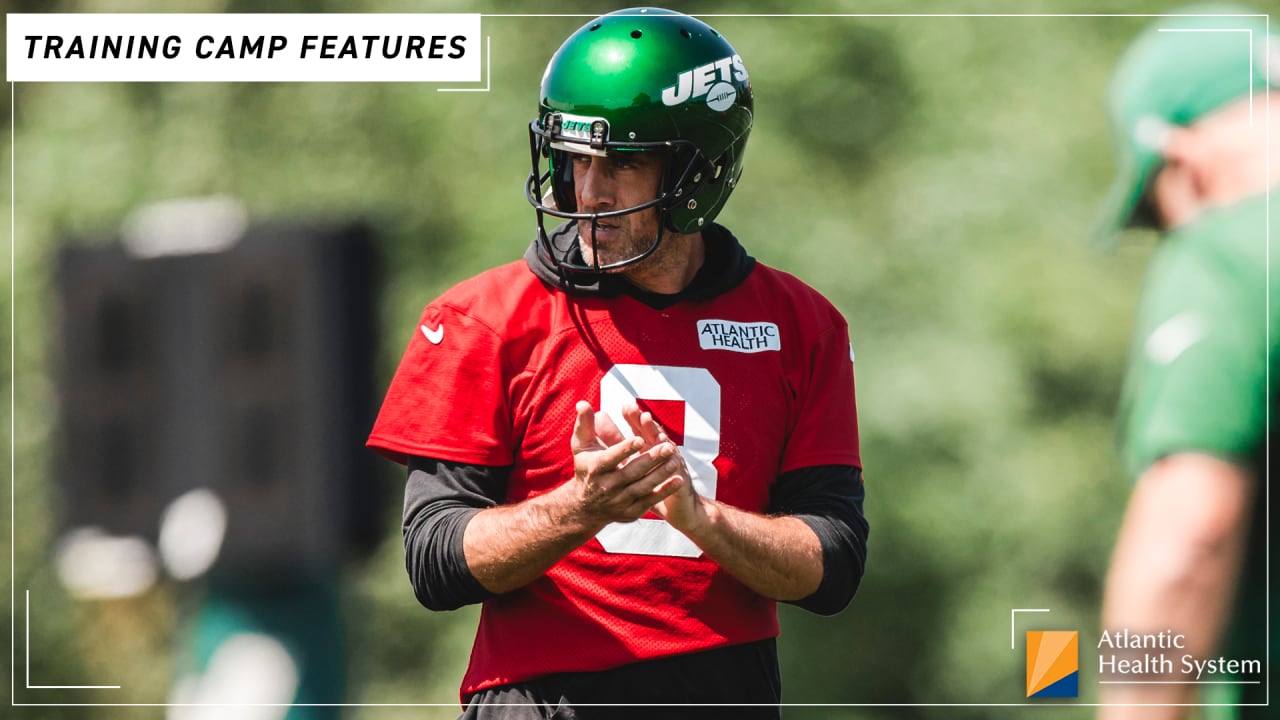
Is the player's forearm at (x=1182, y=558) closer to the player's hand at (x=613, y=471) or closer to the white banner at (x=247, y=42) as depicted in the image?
the player's hand at (x=613, y=471)

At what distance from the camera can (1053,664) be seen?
4480 millimetres

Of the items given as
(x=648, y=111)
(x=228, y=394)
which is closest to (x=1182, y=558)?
(x=648, y=111)

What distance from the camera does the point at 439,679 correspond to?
7.10 m

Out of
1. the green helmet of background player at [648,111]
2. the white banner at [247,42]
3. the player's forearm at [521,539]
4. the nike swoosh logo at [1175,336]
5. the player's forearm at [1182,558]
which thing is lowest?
the player's forearm at [1182,558]

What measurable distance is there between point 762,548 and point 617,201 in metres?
0.72

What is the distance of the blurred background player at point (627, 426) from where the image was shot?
257cm

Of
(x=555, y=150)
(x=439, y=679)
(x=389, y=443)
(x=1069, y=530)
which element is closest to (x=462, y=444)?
(x=389, y=443)

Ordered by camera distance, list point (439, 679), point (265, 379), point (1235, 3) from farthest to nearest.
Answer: point (439, 679) < point (265, 379) < point (1235, 3)

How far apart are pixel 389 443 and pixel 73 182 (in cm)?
553

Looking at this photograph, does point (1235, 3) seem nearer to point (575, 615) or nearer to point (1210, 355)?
point (1210, 355)

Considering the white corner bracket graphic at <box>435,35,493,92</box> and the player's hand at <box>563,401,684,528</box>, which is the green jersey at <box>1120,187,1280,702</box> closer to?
the player's hand at <box>563,401,684,528</box>

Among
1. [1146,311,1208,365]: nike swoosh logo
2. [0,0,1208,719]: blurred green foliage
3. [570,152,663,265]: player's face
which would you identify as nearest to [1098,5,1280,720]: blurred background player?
[1146,311,1208,365]: nike swoosh logo

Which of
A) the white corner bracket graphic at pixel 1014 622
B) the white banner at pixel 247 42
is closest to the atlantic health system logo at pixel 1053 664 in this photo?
the white corner bracket graphic at pixel 1014 622

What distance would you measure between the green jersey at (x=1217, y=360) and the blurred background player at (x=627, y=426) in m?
1.31
